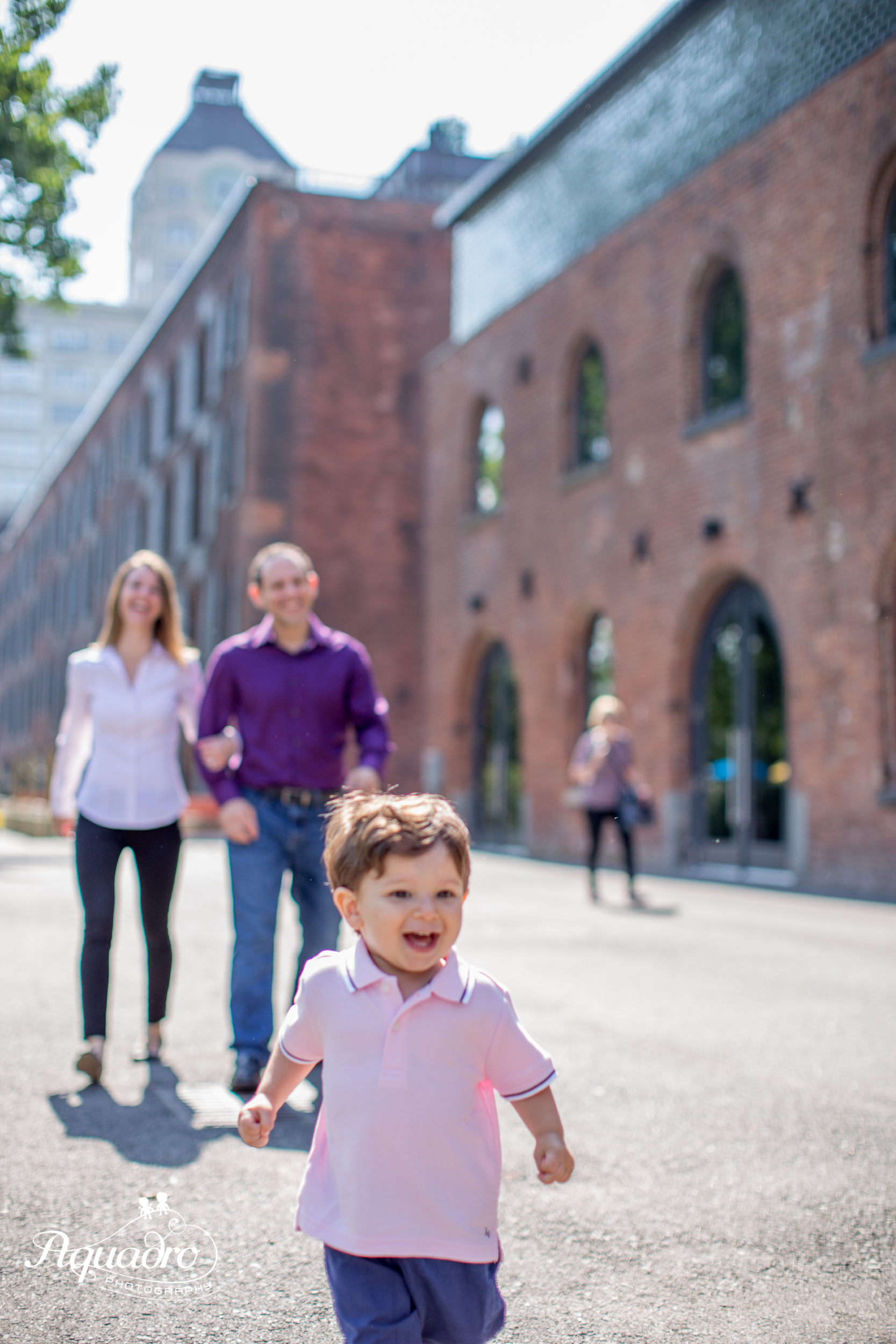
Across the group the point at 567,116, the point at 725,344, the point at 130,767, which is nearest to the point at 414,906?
the point at 130,767

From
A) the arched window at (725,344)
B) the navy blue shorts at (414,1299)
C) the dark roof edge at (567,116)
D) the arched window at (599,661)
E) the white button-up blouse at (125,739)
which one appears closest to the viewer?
the navy blue shorts at (414,1299)

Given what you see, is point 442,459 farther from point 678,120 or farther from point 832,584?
point 832,584

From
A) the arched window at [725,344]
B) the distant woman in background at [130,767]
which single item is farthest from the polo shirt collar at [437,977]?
the arched window at [725,344]

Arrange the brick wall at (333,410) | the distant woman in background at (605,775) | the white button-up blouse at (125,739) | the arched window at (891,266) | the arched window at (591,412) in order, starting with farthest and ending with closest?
the brick wall at (333,410)
the arched window at (591,412)
the arched window at (891,266)
the distant woman in background at (605,775)
the white button-up blouse at (125,739)

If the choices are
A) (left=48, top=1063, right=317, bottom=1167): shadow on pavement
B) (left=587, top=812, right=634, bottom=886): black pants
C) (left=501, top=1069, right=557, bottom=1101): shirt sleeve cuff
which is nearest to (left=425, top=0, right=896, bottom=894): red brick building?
(left=587, top=812, right=634, bottom=886): black pants

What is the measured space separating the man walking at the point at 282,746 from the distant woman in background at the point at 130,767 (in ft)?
1.10

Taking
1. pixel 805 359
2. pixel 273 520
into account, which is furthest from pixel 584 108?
pixel 273 520

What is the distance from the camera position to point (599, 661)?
20.4 metres

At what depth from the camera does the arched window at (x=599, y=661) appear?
1991 centimetres

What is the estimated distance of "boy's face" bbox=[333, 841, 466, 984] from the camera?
7.85 feet

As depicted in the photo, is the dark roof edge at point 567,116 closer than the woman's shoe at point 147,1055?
No

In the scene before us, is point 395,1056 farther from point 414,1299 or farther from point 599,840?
point 599,840

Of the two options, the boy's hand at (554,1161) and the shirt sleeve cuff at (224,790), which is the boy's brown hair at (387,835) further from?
the shirt sleeve cuff at (224,790)

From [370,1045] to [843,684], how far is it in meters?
13.0
